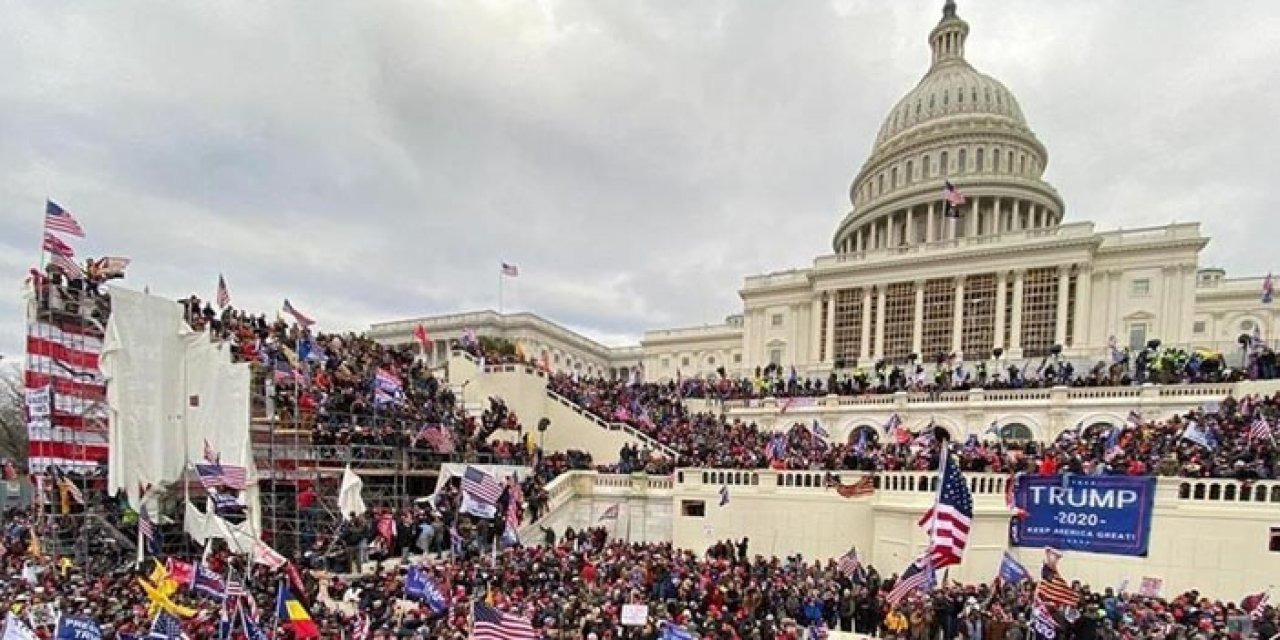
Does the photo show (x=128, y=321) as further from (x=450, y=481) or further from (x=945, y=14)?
(x=945, y=14)

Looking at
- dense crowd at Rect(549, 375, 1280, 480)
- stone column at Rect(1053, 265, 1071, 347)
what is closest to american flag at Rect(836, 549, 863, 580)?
dense crowd at Rect(549, 375, 1280, 480)

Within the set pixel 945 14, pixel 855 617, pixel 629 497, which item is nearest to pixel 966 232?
pixel 945 14

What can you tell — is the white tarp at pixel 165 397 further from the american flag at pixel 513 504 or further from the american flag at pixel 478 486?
the american flag at pixel 478 486

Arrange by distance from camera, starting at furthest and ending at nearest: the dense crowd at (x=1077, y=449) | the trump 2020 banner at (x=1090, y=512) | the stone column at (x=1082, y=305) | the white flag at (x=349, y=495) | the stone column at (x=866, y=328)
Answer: the stone column at (x=866, y=328), the stone column at (x=1082, y=305), the white flag at (x=349, y=495), the dense crowd at (x=1077, y=449), the trump 2020 banner at (x=1090, y=512)

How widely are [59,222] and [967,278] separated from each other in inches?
1902

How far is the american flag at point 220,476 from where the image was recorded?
16.6 meters

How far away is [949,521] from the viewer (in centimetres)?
1013

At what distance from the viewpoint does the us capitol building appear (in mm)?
40688

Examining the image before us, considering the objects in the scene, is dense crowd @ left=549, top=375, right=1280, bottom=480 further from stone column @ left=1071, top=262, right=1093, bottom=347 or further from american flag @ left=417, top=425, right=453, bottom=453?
stone column @ left=1071, top=262, right=1093, bottom=347

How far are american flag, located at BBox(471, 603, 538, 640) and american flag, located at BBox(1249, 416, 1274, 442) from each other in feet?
62.2

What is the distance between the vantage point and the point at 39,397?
57.4ft

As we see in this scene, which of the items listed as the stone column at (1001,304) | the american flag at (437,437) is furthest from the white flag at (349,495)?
the stone column at (1001,304)

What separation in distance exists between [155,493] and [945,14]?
88943 mm

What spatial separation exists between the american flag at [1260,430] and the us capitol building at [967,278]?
2387 centimetres
